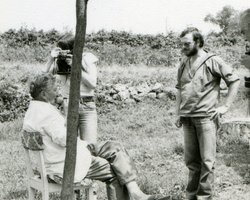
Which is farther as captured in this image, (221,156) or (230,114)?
(230,114)

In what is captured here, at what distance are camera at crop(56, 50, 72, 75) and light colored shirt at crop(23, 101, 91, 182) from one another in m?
1.11

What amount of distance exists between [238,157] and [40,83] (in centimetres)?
408

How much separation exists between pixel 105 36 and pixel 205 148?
22.4 metres

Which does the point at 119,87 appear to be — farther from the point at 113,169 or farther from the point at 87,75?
the point at 113,169

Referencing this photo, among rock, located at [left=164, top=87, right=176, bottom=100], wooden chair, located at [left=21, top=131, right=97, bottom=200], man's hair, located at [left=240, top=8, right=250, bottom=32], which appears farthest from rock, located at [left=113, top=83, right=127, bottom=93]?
man's hair, located at [left=240, top=8, right=250, bottom=32]

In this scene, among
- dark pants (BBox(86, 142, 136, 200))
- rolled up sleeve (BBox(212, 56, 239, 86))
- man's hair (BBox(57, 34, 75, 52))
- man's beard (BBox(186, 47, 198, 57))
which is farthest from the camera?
man's hair (BBox(57, 34, 75, 52))

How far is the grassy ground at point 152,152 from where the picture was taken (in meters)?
5.59

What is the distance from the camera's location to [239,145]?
7922 mm

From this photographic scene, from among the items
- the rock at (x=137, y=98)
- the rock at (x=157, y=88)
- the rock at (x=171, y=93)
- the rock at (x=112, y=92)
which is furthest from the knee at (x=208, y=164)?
the rock at (x=112, y=92)

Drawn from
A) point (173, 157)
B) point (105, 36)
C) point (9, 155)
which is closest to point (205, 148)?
point (173, 157)

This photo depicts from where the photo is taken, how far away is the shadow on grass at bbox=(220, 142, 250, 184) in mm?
6250

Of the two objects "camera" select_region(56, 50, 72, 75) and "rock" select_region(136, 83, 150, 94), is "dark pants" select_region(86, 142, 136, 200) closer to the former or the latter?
"camera" select_region(56, 50, 72, 75)

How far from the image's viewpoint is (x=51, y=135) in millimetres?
3844

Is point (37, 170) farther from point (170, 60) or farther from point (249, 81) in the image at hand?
point (170, 60)
